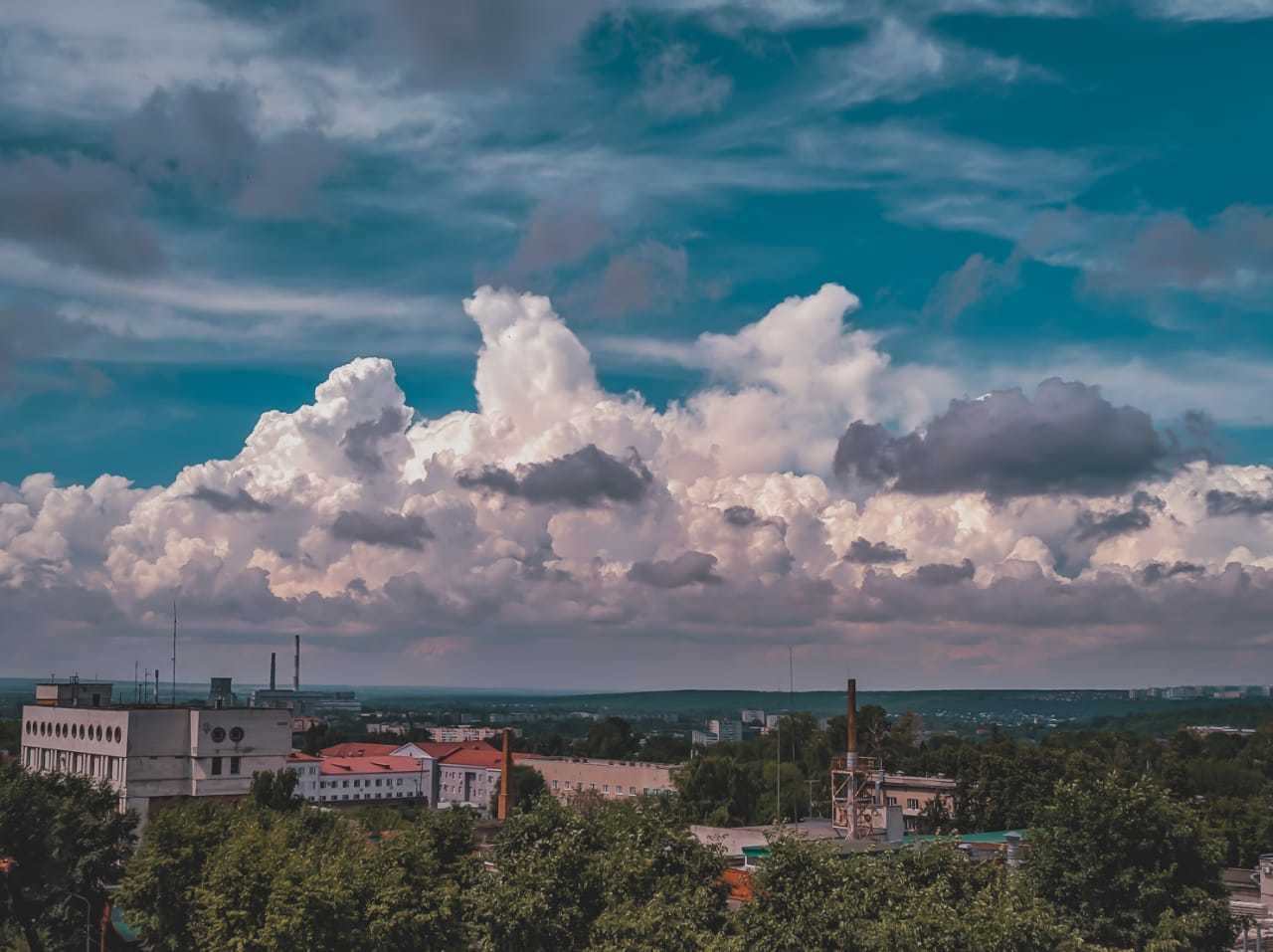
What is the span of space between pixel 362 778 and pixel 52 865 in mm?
117458

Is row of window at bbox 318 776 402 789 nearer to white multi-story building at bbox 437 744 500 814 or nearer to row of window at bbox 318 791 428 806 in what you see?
row of window at bbox 318 791 428 806

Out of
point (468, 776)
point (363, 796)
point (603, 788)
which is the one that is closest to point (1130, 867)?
point (603, 788)

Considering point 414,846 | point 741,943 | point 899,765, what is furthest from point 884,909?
point 899,765

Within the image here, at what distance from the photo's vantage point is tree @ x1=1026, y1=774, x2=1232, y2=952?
3816cm

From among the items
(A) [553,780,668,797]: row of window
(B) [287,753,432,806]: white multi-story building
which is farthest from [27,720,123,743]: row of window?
(A) [553,780,668,797]: row of window

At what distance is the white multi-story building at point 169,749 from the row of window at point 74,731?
0.27ft

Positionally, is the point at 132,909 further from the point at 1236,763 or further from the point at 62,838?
the point at 1236,763

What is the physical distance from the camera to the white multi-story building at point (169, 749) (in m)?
97.2

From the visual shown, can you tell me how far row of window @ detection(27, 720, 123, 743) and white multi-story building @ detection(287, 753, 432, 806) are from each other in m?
46.0

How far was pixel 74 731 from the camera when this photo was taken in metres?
104

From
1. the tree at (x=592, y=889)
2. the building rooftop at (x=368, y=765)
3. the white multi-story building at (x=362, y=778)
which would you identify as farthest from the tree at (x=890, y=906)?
the building rooftop at (x=368, y=765)

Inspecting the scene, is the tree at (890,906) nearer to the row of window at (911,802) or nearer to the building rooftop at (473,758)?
the row of window at (911,802)

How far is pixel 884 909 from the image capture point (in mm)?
34125

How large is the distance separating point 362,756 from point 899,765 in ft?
276
